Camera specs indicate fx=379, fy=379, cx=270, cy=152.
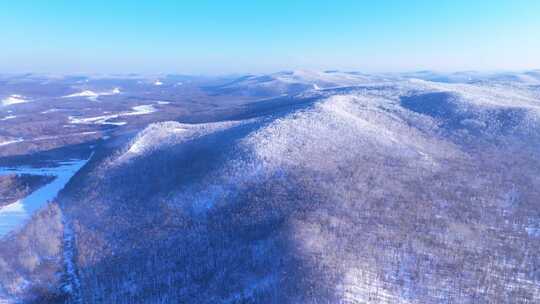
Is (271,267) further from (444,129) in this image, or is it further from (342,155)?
(444,129)

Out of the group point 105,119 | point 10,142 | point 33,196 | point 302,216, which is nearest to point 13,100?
point 105,119

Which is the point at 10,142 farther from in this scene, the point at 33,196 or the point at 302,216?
the point at 302,216

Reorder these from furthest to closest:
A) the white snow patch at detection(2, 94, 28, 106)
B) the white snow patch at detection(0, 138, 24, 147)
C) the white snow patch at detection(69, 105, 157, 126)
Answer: the white snow patch at detection(2, 94, 28, 106), the white snow patch at detection(69, 105, 157, 126), the white snow patch at detection(0, 138, 24, 147)

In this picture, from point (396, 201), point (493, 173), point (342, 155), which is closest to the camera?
point (396, 201)

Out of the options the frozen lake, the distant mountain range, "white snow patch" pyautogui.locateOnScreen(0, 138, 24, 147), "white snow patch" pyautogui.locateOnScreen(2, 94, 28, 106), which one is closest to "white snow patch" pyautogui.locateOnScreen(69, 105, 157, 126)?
"white snow patch" pyautogui.locateOnScreen(0, 138, 24, 147)

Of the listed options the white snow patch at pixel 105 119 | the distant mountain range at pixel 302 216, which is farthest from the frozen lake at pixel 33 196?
the white snow patch at pixel 105 119

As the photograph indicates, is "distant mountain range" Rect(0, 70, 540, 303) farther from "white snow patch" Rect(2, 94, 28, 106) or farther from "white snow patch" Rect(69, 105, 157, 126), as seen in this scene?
"white snow patch" Rect(2, 94, 28, 106)

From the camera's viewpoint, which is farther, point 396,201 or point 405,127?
point 405,127

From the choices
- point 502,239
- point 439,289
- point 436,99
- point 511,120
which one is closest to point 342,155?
point 502,239

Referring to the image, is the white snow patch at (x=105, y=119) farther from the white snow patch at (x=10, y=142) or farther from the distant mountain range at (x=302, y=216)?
the distant mountain range at (x=302, y=216)
